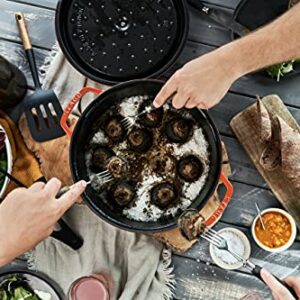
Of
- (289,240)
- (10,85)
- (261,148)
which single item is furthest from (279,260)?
(10,85)

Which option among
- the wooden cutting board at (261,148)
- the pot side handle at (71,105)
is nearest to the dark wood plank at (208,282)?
the wooden cutting board at (261,148)

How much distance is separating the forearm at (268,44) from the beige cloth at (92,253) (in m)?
0.44

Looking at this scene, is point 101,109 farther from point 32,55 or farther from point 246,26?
point 246,26

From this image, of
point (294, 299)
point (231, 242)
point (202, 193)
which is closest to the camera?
point (294, 299)

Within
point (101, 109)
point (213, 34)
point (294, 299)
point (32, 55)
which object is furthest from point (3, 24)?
point (294, 299)

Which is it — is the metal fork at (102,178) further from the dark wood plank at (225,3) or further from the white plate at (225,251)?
the dark wood plank at (225,3)

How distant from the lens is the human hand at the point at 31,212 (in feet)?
4.43

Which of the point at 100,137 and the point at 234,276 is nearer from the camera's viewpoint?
the point at 100,137

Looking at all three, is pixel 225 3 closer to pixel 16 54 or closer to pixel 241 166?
pixel 241 166

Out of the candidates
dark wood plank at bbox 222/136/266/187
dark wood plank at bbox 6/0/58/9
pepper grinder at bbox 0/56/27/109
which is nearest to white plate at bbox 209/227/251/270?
dark wood plank at bbox 222/136/266/187

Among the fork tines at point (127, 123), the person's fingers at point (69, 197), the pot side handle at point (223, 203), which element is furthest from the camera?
the fork tines at point (127, 123)

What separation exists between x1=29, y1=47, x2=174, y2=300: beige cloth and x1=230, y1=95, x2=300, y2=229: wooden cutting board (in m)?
0.33

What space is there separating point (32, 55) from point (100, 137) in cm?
29

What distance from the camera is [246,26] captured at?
167cm
